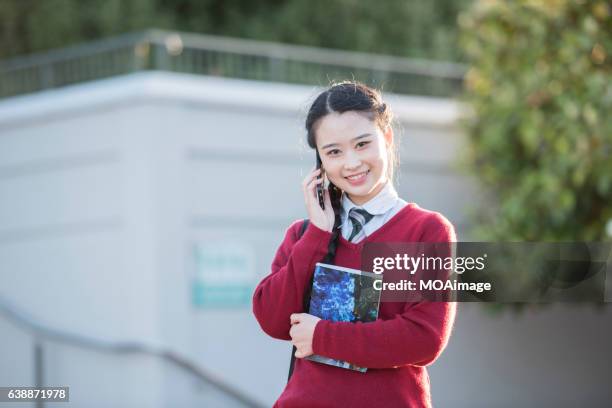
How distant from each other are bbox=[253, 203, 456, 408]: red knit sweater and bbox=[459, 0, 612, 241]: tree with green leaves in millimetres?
5190

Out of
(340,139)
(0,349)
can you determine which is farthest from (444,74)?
(340,139)

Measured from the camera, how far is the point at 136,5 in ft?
32.4

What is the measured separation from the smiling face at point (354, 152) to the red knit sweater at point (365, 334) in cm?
11

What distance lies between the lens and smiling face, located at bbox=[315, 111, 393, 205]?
2.12m

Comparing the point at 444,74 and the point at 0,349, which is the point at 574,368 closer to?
the point at 444,74

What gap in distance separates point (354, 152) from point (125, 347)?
533 centimetres

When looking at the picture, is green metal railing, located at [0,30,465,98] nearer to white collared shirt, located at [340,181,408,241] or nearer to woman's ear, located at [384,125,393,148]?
woman's ear, located at [384,125,393,148]

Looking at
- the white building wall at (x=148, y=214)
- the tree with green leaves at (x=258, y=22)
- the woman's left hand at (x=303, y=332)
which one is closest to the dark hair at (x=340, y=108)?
the woman's left hand at (x=303, y=332)

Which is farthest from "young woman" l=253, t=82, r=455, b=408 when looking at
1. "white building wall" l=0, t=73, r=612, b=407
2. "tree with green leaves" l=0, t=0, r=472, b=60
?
"tree with green leaves" l=0, t=0, r=472, b=60

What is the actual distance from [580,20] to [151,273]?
13.2 ft

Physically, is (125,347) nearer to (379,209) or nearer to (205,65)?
(205,65)

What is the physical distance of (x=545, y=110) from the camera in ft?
24.6

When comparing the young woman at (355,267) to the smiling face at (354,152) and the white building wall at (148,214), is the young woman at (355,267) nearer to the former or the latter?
the smiling face at (354,152)

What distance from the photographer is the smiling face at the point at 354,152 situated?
2.12 meters
